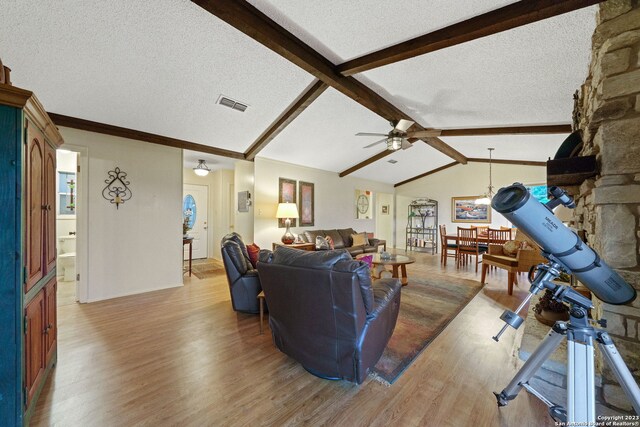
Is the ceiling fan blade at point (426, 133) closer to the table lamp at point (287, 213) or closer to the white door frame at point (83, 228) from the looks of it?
the table lamp at point (287, 213)

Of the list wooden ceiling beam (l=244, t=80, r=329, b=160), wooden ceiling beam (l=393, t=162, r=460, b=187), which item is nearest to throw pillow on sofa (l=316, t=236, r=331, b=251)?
wooden ceiling beam (l=244, t=80, r=329, b=160)

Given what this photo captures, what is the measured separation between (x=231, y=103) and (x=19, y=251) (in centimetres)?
271

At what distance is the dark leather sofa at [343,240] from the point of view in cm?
602

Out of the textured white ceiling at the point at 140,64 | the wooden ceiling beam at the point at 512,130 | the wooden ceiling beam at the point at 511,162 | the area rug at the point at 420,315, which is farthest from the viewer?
the wooden ceiling beam at the point at 511,162

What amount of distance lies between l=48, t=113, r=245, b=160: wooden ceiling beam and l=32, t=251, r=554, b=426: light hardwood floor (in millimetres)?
2405

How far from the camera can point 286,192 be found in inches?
236

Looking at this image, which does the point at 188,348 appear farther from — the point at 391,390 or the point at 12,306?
the point at 391,390

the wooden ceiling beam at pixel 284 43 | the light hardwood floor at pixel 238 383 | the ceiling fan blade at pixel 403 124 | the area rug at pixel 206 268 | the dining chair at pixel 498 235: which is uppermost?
the wooden ceiling beam at pixel 284 43

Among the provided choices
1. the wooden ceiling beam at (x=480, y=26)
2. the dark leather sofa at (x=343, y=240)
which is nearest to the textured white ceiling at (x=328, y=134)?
the wooden ceiling beam at (x=480, y=26)

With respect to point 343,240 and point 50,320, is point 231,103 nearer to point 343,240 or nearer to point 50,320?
point 50,320

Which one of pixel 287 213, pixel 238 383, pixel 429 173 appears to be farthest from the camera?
pixel 429 173

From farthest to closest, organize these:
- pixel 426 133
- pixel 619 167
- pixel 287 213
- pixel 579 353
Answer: pixel 287 213 → pixel 426 133 → pixel 619 167 → pixel 579 353

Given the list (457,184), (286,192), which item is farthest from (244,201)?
(457,184)

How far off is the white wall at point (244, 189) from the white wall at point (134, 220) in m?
1.41
